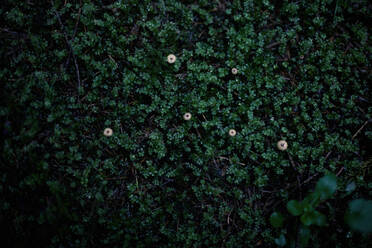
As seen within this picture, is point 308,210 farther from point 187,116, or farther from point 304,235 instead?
point 187,116

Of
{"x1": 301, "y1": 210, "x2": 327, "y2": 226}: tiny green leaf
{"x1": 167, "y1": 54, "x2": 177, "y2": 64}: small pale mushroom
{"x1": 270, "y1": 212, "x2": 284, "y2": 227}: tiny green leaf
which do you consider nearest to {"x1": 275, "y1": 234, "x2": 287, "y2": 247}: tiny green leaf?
{"x1": 270, "y1": 212, "x2": 284, "y2": 227}: tiny green leaf

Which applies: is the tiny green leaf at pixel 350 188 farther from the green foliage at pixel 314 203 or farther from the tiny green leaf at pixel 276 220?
the tiny green leaf at pixel 276 220

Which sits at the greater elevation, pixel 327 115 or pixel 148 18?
pixel 148 18

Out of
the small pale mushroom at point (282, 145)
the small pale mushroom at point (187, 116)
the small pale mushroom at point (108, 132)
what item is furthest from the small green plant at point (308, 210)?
the small pale mushroom at point (108, 132)

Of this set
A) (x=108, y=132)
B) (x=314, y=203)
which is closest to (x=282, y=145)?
(x=314, y=203)

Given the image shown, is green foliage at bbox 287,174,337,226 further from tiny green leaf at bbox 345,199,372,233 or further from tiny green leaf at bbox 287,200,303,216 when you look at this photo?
tiny green leaf at bbox 345,199,372,233

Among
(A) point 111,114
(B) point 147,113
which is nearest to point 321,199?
(B) point 147,113

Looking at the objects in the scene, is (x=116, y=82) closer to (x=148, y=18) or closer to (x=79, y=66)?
(x=79, y=66)
